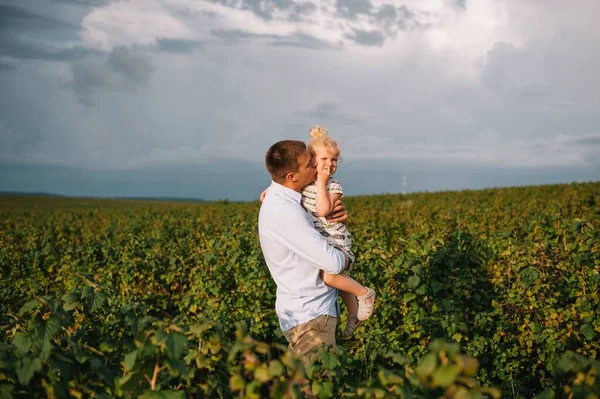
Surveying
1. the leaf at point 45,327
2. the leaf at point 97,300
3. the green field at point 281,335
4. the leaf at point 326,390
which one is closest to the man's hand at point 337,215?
the green field at point 281,335

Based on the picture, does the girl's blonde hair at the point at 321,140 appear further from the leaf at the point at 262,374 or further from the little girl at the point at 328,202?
the leaf at the point at 262,374

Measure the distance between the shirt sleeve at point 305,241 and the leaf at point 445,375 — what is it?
4.30 feet

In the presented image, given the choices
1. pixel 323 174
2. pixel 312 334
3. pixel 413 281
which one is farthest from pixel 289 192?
pixel 413 281

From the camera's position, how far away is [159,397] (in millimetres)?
2279

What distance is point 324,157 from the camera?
3.43m

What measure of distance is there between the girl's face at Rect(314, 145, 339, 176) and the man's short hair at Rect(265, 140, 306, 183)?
192 millimetres

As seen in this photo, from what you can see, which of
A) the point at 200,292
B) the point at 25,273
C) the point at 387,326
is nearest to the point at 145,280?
the point at 200,292

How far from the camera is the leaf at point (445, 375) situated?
1853mm

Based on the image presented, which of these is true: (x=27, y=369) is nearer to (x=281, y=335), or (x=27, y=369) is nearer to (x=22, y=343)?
(x=22, y=343)

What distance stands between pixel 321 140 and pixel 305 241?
28.6 inches

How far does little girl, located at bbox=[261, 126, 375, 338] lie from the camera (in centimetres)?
344

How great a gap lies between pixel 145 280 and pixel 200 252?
107 centimetres

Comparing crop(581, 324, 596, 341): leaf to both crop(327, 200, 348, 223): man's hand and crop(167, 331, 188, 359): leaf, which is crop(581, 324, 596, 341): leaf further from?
crop(167, 331, 188, 359): leaf

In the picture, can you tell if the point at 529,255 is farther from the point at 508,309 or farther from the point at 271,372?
the point at 271,372
